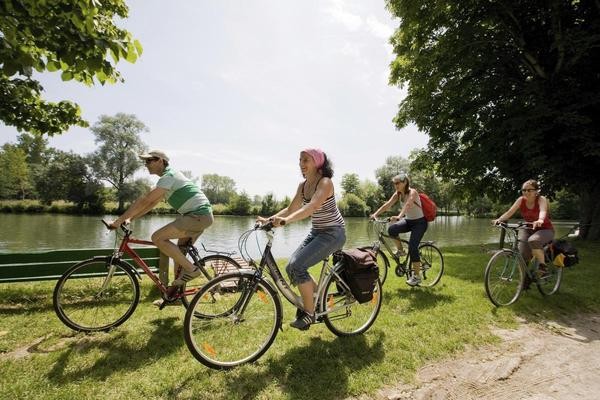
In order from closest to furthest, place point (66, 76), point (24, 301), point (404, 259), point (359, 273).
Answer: point (66, 76) → point (359, 273) → point (24, 301) → point (404, 259)

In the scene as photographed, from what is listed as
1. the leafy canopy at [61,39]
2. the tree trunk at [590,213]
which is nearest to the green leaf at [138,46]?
the leafy canopy at [61,39]

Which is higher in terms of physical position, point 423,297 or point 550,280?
point 550,280

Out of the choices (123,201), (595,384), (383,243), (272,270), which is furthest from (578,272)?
(123,201)

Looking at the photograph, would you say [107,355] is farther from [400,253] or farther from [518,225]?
[518,225]

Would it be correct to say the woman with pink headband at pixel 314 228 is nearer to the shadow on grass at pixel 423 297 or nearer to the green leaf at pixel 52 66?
the shadow on grass at pixel 423 297

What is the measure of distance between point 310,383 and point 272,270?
1.25m

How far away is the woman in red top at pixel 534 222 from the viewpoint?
6012 millimetres

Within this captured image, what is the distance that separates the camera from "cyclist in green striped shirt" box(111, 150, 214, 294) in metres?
4.53

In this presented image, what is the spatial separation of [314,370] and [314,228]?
1.66 meters

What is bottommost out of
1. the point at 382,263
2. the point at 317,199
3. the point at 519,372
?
the point at 519,372

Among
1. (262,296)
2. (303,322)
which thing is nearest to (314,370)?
(303,322)

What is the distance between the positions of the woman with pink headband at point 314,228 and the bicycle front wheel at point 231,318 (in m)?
0.37

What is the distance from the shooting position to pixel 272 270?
381 centimetres

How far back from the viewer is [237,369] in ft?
11.4
